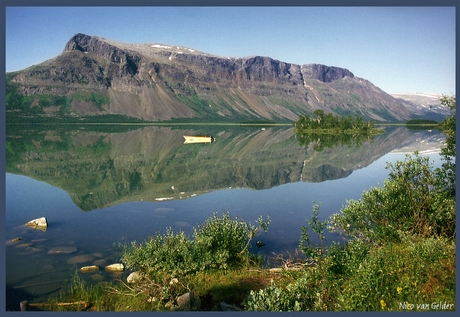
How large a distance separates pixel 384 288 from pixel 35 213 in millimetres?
18781

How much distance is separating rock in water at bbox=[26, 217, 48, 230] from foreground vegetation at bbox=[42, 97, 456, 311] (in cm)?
552

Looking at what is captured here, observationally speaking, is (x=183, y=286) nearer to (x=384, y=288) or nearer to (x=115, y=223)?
(x=384, y=288)

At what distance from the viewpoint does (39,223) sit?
1753cm

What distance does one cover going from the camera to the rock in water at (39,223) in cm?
1728

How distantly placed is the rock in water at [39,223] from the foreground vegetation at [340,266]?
218 inches

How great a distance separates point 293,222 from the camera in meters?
18.3

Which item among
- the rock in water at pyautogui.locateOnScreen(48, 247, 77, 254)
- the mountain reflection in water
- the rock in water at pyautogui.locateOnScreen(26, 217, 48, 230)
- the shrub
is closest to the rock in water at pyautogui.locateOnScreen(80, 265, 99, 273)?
the shrub

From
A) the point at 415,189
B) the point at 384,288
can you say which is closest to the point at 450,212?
the point at 415,189

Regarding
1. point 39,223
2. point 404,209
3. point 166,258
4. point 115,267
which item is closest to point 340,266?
point 404,209

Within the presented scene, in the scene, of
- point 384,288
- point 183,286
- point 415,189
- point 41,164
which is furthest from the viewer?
point 41,164

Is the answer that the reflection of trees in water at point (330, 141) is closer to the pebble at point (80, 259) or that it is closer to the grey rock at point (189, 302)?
the pebble at point (80, 259)

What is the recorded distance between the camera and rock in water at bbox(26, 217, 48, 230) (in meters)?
17.3

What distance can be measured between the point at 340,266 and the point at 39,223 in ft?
48.1

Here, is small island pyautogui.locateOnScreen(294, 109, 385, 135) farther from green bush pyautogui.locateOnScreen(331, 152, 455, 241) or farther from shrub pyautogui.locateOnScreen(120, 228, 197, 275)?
shrub pyautogui.locateOnScreen(120, 228, 197, 275)
